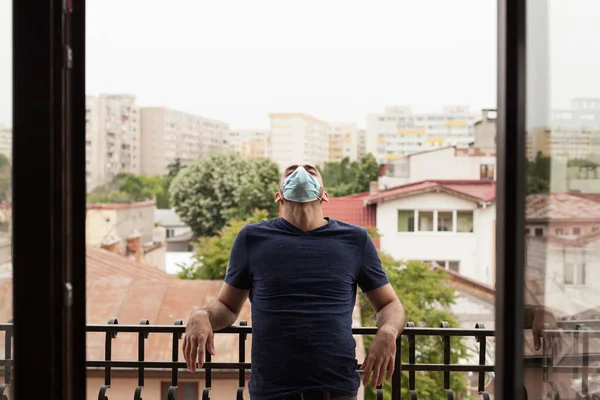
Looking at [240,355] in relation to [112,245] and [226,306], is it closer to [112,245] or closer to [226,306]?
[226,306]

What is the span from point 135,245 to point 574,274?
1033 inches

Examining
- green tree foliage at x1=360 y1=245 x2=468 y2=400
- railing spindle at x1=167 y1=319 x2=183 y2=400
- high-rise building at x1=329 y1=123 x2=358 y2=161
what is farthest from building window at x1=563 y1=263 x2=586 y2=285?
high-rise building at x1=329 y1=123 x2=358 y2=161

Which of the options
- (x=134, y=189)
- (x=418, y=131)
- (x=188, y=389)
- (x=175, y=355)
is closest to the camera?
(x=175, y=355)

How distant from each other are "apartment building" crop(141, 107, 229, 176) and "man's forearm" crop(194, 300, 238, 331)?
27273 mm

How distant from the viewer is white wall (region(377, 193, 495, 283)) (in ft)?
85.6

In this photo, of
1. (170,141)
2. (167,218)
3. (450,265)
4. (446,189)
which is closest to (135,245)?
(167,218)

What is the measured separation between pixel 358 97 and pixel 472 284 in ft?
32.4

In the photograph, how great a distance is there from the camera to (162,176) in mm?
28609

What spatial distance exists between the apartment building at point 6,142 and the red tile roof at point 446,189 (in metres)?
24.8

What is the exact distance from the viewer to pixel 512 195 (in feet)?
3.54

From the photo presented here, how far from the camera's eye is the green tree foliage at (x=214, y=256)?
76.7 ft

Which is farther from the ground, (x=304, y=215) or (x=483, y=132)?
(x=483, y=132)

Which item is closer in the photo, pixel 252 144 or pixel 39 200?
pixel 39 200

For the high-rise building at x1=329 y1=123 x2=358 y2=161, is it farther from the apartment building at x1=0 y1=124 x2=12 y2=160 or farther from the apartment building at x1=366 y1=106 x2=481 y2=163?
the apartment building at x1=0 y1=124 x2=12 y2=160
